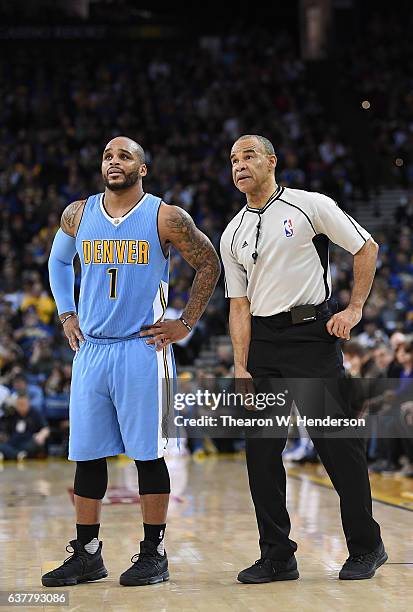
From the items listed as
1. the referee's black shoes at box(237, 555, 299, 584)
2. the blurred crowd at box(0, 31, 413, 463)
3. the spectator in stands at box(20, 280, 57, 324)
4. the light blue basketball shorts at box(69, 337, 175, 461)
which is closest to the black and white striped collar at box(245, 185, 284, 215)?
the light blue basketball shorts at box(69, 337, 175, 461)

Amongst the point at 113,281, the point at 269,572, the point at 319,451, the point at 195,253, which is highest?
the point at 195,253

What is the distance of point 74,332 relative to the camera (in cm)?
540

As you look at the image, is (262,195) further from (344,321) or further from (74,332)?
(74,332)

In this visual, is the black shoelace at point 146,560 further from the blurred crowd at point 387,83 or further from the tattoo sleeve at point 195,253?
the blurred crowd at point 387,83

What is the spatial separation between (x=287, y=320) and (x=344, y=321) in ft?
0.95

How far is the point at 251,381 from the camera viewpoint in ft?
17.3

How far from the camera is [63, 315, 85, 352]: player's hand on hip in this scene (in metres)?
5.38

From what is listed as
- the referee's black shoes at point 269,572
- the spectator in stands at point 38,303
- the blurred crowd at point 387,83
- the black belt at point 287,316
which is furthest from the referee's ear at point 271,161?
the blurred crowd at point 387,83

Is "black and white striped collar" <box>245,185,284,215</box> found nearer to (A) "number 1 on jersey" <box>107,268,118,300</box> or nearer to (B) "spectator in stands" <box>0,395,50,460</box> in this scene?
(A) "number 1 on jersey" <box>107,268,118,300</box>

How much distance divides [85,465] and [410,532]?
2395 mm

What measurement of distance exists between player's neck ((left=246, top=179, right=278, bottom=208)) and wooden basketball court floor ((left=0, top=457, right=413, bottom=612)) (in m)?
1.83

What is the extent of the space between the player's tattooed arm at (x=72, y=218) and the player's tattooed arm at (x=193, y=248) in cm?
44

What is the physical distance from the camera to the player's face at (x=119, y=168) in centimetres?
521

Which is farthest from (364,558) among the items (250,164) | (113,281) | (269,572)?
(250,164)
